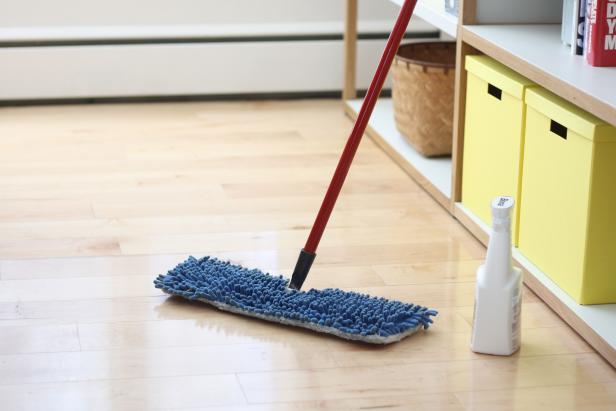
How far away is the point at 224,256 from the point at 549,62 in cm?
69

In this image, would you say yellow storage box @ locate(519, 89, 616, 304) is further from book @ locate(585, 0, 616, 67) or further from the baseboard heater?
the baseboard heater

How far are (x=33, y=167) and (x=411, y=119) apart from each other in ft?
3.02

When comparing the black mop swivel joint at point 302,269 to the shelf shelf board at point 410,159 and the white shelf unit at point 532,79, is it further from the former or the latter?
the shelf shelf board at point 410,159

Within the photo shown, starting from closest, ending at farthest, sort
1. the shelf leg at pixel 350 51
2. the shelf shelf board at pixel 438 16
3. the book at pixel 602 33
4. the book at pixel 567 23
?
1. the book at pixel 602 33
2. the book at pixel 567 23
3. the shelf shelf board at pixel 438 16
4. the shelf leg at pixel 350 51

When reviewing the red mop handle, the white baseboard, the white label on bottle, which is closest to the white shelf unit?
the white label on bottle

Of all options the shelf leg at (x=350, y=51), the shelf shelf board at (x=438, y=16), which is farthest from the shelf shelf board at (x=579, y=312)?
the shelf leg at (x=350, y=51)

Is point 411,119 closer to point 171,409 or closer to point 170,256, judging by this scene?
point 170,256

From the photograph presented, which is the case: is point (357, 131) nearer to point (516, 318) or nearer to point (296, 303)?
point (296, 303)

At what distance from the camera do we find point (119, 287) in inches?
71.9

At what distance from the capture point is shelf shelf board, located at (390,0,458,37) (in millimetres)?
2166

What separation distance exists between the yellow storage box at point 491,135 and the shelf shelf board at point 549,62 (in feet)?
0.14

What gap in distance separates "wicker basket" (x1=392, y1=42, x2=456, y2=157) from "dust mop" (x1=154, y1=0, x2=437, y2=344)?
0.69 metres

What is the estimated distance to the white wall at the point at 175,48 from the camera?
10.0ft

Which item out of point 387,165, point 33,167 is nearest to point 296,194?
point 387,165
